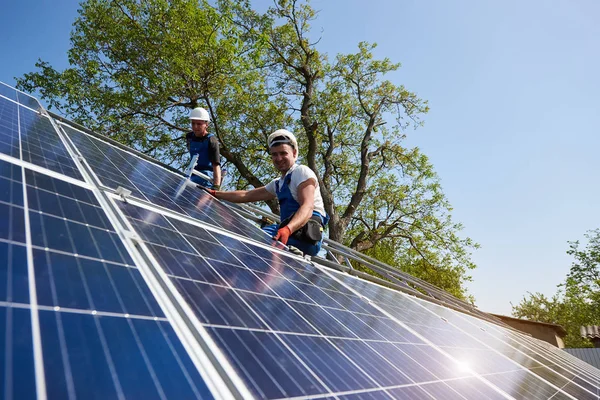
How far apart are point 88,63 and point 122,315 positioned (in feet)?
59.8

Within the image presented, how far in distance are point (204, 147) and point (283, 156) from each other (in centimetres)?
332

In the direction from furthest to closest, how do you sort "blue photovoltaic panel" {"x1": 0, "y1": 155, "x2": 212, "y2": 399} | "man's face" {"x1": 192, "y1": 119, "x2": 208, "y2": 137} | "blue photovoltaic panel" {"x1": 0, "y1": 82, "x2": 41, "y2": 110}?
"man's face" {"x1": 192, "y1": 119, "x2": 208, "y2": 137} < "blue photovoltaic panel" {"x1": 0, "y1": 82, "x2": 41, "y2": 110} < "blue photovoltaic panel" {"x1": 0, "y1": 155, "x2": 212, "y2": 399}

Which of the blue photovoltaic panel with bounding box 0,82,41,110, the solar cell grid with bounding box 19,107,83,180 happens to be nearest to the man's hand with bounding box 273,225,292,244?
the solar cell grid with bounding box 19,107,83,180

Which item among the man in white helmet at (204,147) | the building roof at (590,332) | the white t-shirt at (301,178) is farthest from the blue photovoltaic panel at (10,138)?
the building roof at (590,332)

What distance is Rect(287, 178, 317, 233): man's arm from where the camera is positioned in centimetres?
442

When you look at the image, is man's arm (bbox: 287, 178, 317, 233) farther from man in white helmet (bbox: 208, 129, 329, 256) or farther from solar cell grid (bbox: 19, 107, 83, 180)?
solar cell grid (bbox: 19, 107, 83, 180)

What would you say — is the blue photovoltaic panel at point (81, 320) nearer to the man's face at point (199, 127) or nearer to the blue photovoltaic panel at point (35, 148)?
the blue photovoltaic panel at point (35, 148)

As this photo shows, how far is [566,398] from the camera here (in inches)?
119

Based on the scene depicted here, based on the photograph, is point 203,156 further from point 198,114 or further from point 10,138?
point 10,138

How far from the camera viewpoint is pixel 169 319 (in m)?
1.40

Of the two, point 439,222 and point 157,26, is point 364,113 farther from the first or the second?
point 157,26

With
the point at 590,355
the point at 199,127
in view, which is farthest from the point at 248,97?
the point at 590,355

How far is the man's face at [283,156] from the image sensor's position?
5062 mm

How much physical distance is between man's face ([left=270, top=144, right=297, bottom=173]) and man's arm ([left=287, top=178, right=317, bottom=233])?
0.53 meters
